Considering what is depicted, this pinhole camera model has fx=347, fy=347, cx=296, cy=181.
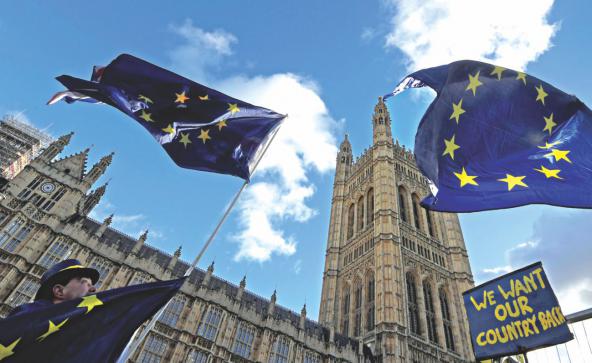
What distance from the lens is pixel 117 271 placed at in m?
31.0

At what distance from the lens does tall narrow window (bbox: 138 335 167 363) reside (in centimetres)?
2747

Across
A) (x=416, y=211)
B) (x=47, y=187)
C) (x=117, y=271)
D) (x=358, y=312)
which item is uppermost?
(x=416, y=211)

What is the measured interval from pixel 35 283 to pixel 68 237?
4613 millimetres

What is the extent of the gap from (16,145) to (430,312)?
6880 cm

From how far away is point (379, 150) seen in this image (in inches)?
2527

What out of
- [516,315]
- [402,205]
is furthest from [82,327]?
[402,205]

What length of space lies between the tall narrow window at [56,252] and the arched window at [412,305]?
38.8 metres

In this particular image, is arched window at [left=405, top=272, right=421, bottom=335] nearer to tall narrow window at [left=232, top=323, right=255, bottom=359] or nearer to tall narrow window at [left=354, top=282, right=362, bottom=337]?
tall narrow window at [left=354, top=282, right=362, bottom=337]

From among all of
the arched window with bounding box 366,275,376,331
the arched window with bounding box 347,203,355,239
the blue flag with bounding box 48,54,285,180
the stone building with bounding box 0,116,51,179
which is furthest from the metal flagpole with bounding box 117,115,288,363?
the stone building with bounding box 0,116,51,179

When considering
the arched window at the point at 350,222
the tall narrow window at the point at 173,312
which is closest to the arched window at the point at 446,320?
the arched window at the point at 350,222

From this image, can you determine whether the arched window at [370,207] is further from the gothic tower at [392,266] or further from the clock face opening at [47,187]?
the clock face opening at [47,187]

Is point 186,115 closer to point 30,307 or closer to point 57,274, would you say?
point 57,274

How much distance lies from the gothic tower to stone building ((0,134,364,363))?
8340mm

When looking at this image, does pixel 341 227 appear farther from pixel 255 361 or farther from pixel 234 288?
pixel 255 361
